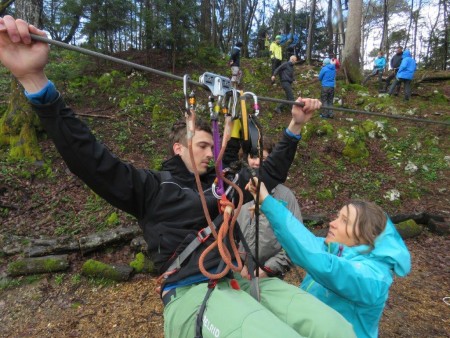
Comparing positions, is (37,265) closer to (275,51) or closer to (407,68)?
(275,51)

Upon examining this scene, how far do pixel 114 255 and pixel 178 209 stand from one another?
11.4ft

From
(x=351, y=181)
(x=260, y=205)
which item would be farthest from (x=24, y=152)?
(x=351, y=181)

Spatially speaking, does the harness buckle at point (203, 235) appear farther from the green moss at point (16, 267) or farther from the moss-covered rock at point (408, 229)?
the moss-covered rock at point (408, 229)

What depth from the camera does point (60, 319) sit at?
371 centimetres

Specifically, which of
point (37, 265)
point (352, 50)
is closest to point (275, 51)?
point (352, 50)

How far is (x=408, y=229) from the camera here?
19.8 ft

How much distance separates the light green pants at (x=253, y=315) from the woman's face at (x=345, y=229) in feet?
1.68

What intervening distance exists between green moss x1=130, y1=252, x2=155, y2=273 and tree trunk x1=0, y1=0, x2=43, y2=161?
352cm

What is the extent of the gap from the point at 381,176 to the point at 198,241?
705cm

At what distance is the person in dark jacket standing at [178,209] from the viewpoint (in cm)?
142

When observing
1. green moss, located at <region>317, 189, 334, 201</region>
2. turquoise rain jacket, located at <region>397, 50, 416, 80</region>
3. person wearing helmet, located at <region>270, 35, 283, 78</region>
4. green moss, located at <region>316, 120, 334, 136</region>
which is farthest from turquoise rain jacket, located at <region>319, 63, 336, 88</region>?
green moss, located at <region>317, 189, 334, 201</region>

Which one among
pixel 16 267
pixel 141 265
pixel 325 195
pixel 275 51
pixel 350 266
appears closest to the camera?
pixel 350 266

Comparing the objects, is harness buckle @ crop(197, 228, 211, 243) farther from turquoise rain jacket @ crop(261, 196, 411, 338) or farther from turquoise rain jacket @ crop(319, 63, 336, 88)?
turquoise rain jacket @ crop(319, 63, 336, 88)

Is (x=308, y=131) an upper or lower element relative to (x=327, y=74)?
lower
